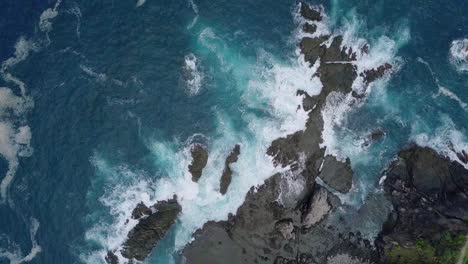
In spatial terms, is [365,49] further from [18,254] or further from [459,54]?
[18,254]

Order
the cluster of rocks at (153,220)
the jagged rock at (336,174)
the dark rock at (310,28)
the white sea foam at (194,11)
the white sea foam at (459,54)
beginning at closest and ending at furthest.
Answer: the cluster of rocks at (153,220) → the jagged rock at (336,174) → the dark rock at (310,28) → the white sea foam at (194,11) → the white sea foam at (459,54)

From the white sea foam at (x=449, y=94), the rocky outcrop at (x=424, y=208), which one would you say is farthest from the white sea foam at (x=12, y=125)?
the white sea foam at (x=449, y=94)

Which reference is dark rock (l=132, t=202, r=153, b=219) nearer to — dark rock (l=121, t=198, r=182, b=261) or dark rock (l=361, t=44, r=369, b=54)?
dark rock (l=121, t=198, r=182, b=261)

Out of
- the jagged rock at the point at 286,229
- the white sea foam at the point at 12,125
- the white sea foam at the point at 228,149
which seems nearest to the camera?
the jagged rock at the point at 286,229

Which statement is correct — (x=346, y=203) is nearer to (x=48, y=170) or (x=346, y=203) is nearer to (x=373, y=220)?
(x=373, y=220)

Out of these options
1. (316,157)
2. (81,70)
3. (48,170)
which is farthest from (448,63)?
(48,170)

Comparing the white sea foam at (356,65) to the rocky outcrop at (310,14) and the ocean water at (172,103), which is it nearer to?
the ocean water at (172,103)

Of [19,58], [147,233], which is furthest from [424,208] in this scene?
[19,58]
